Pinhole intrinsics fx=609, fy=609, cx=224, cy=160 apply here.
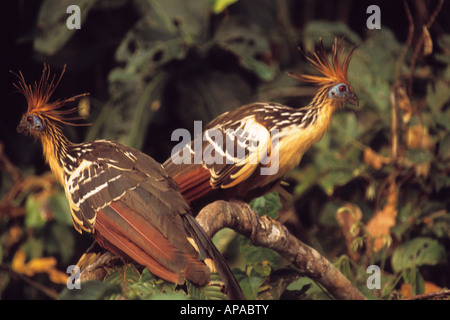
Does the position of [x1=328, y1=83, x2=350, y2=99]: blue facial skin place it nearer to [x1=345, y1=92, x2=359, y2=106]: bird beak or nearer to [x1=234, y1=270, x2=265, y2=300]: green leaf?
[x1=345, y1=92, x2=359, y2=106]: bird beak

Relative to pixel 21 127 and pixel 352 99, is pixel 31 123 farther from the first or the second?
pixel 352 99

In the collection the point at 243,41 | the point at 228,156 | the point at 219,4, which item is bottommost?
the point at 228,156

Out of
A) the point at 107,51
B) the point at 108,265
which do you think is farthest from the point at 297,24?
the point at 108,265

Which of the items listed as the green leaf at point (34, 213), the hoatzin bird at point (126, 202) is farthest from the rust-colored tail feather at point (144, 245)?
the green leaf at point (34, 213)

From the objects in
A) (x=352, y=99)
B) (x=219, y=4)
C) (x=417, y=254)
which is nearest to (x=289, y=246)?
(x=352, y=99)

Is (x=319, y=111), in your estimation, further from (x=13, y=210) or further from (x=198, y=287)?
(x=13, y=210)

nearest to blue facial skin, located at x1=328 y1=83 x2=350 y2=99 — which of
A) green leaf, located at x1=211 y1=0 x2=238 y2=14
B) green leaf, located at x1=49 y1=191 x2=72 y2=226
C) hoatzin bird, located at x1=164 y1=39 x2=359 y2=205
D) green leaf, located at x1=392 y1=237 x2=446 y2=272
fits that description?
hoatzin bird, located at x1=164 y1=39 x2=359 y2=205
